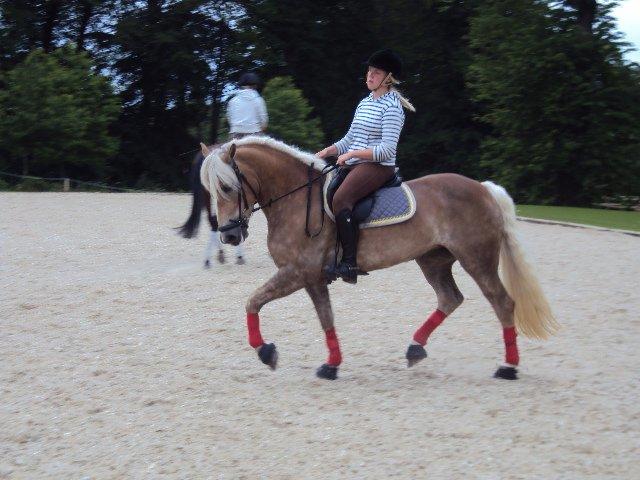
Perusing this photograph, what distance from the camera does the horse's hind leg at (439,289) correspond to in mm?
7891

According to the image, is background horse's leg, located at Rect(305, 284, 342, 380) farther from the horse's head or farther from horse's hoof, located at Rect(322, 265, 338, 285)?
the horse's head

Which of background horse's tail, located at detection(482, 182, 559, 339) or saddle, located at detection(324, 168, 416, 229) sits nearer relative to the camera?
saddle, located at detection(324, 168, 416, 229)

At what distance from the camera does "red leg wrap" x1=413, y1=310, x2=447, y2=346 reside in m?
7.86

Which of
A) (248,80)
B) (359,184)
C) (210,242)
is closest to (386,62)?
(359,184)

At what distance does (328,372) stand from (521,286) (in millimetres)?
1751

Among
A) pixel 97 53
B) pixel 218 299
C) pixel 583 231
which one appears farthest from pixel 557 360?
pixel 97 53

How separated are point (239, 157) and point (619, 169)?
25.0m

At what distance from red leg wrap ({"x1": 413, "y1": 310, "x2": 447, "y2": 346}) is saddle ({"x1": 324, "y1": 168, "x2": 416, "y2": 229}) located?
36.5 inches

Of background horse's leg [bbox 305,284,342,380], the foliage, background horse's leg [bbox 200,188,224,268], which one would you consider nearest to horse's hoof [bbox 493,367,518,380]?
background horse's leg [bbox 305,284,342,380]

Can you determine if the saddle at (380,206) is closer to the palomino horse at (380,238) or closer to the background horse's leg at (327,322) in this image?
the palomino horse at (380,238)

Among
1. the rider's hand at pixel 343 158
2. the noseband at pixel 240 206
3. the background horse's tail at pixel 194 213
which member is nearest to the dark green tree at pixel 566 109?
the background horse's tail at pixel 194 213

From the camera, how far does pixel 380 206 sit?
762cm

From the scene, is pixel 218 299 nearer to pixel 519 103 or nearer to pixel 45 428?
pixel 45 428

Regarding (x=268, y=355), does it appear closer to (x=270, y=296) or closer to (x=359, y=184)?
(x=270, y=296)
